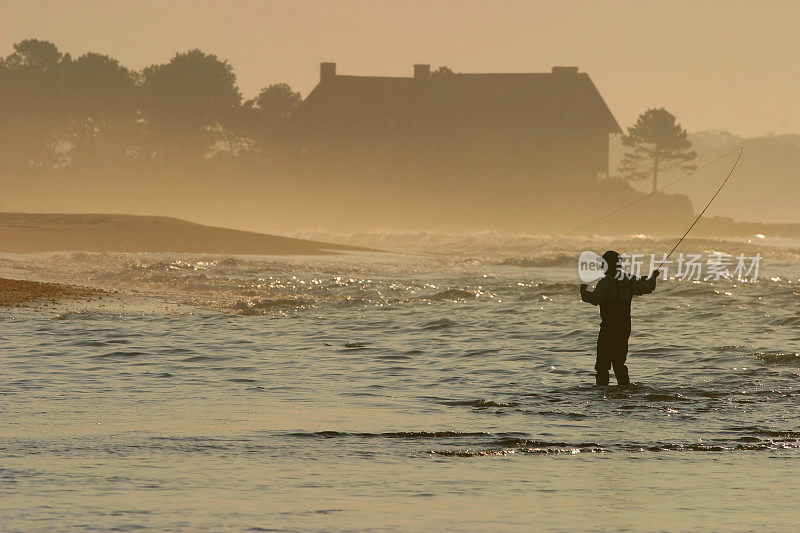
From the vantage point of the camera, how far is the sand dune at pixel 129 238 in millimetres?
37469

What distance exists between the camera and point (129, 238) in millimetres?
39594

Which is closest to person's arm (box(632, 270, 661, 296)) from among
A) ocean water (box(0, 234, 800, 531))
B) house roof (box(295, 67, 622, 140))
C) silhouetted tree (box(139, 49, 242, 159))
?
ocean water (box(0, 234, 800, 531))

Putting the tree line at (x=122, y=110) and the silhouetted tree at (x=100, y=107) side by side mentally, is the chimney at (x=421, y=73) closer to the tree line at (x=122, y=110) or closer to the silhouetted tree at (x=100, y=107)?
the tree line at (x=122, y=110)

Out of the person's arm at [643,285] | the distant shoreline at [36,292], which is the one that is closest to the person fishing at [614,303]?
the person's arm at [643,285]

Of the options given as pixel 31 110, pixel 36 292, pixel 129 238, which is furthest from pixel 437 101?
pixel 36 292

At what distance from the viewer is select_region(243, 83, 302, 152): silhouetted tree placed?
8144 cm

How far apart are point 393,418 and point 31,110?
7444 centimetres

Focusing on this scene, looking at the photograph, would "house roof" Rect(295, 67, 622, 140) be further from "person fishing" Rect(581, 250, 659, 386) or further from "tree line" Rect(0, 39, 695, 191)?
"person fishing" Rect(581, 250, 659, 386)

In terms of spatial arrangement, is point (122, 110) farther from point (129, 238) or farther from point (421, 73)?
point (129, 238)

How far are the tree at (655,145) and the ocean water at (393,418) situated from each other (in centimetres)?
5804

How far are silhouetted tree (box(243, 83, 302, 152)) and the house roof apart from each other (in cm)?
488

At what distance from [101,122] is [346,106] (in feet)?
53.3

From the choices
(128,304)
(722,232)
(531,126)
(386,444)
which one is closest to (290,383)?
(386,444)

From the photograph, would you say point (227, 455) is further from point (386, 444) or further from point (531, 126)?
point (531, 126)
